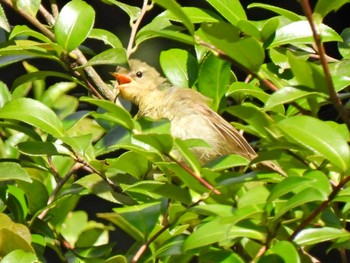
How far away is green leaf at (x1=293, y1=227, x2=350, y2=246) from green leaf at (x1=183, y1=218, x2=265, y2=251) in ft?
0.25

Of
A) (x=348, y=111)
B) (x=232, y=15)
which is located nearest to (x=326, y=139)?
(x=348, y=111)

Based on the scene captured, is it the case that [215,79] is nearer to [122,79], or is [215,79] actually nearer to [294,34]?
[294,34]

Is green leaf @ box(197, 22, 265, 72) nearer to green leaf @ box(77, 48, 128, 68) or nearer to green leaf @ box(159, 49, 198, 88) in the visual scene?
green leaf @ box(77, 48, 128, 68)

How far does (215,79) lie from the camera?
1.86 m

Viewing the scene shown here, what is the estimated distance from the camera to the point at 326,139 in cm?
120

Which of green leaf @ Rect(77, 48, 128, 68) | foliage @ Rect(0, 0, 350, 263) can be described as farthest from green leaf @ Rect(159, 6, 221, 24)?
green leaf @ Rect(77, 48, 128, 68)

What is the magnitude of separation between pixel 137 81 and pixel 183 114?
214mm

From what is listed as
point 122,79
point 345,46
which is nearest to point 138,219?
point 345,46

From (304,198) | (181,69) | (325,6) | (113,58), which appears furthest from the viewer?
(181,69)

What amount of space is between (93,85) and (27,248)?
578mm

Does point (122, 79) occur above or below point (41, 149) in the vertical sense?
below

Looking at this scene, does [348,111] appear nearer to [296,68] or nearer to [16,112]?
[296,68]

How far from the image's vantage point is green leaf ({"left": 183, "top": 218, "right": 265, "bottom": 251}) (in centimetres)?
118

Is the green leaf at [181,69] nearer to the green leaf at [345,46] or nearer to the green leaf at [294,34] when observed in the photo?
the green leaf at [345,46]
